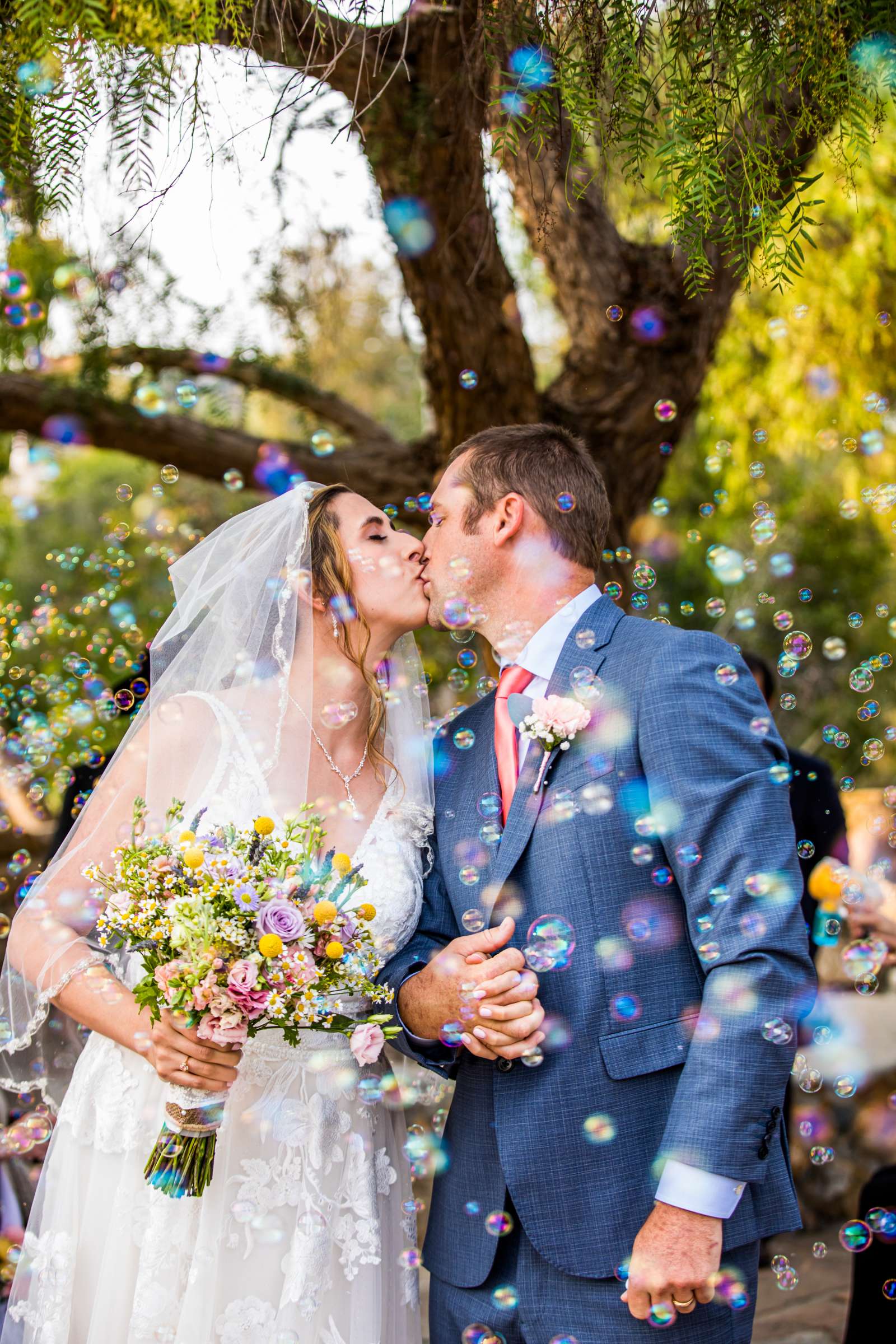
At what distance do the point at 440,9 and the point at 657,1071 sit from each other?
2360mm

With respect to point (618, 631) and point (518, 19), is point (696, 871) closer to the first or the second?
point (618, 631)

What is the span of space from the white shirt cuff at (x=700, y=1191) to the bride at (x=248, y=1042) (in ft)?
2.59

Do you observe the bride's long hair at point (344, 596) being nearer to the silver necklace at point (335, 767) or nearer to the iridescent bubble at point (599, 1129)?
the silver necklace at point (335, 767)

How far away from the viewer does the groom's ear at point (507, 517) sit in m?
2.67

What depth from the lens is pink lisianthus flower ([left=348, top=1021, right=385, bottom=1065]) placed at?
2152 mm

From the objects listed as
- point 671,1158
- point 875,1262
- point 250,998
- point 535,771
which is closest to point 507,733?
point 535,771

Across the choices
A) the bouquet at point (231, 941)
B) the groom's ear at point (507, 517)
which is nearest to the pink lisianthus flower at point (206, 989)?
the bouquet at point (231, 941)

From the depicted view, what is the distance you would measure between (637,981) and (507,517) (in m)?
1.13

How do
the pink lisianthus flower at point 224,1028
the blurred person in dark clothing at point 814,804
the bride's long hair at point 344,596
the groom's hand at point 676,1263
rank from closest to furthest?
1. the groom's hand at point 676,1263
2. the pink lisianthus flower at point 224,1028
3. the bride's long hair at point 344,596
4. the blurred person in dark clothing at point 814,804

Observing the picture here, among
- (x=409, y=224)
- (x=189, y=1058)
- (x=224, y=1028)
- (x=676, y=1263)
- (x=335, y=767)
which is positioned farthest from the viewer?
(x=409, y=224)

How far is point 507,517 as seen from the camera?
2684 mm

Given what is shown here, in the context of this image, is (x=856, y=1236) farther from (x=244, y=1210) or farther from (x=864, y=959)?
(x=244, y=1210)

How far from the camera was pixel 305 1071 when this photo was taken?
253cm

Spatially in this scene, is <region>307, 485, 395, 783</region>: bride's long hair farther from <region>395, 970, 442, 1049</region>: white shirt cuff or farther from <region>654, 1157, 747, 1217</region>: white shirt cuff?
<region>654, 1157, 747, 1217</region>: white shirt cuff
